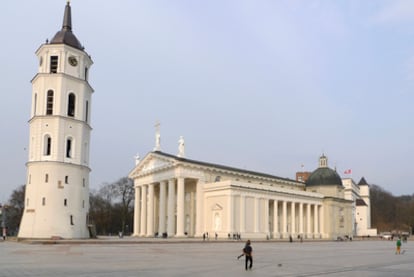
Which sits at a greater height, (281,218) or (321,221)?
(281,218)

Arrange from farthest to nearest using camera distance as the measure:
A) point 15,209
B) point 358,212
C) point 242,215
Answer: point 358,212 → point 15,209 → point 242,215

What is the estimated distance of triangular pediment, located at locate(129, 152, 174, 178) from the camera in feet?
235

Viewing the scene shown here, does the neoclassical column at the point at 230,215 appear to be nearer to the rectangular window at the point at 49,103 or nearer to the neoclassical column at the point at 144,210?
the neoclassical column at the point at 144,210

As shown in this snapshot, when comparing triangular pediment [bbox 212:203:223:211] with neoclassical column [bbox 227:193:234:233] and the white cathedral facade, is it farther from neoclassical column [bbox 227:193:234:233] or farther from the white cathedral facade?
neoclassical column [bbox 227:193:234:233]

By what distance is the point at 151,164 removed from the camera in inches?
3039

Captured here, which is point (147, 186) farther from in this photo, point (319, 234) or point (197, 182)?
point (319, 234)

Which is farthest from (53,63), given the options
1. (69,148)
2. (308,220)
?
(308,220)

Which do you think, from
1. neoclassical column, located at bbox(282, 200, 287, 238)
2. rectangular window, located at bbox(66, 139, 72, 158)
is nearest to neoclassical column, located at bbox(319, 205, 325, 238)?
neoclassical column, located at bbox(282, 200, 287, 238)

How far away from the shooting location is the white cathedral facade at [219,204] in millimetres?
68688

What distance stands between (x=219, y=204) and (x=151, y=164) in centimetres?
1505

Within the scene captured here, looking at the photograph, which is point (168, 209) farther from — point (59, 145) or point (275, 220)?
point (59, 145)

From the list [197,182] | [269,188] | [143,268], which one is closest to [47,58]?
[197,182]

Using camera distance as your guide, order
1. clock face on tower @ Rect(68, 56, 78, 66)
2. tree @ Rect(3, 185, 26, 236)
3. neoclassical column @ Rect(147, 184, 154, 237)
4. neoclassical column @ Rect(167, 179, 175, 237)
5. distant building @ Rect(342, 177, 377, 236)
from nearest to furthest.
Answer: clock face on tower @ Rect(68, 56, 78, 66) < neoclassical column @ Rect(167, 179, 175, 237) < neoclassical column @ Rect(147, 184, 154, 237) < tree @ Rect(3, 185, 26, 236) < distant building @ Rect(342, 177, 377, 236)

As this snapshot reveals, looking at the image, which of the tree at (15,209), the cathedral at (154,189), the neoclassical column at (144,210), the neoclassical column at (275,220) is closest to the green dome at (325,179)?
the cathedral at (154,189)
